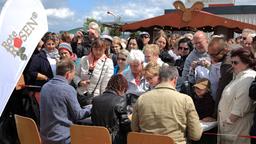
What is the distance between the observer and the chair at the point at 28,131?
3468mm

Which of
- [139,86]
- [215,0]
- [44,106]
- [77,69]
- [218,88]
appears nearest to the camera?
[44,106]

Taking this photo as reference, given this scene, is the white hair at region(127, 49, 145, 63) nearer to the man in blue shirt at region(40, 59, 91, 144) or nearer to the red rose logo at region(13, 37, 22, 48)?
the man in blue shirt at region(40, 59, 91, 144)

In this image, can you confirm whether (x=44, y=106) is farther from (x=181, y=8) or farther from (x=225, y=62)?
(x=181, y=8)

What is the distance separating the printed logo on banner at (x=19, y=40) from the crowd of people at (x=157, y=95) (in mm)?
430

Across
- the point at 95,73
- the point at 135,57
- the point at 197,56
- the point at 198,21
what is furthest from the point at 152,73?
the point at 198,21

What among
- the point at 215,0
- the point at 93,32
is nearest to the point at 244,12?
the point at 215,0

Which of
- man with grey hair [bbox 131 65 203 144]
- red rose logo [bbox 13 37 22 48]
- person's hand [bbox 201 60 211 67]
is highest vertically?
red rose logo [bbox 13 37 22 48]

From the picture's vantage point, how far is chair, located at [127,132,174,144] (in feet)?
9.55

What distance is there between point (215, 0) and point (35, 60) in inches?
982

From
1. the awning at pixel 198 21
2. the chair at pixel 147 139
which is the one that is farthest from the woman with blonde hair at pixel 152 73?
the awning at pixel 198 21

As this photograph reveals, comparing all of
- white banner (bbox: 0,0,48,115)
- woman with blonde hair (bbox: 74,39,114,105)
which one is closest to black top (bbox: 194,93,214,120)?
woman with blonde hair (bbox: 74,39,114,105)

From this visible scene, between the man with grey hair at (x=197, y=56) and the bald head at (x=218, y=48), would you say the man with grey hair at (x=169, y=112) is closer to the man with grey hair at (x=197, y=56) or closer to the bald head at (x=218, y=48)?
the bald head at (x=218, y=48)

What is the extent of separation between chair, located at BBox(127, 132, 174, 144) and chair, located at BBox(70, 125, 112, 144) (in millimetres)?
211

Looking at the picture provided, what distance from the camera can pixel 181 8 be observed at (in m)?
11.1
